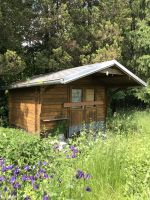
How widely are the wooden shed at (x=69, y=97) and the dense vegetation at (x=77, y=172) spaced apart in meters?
5.49

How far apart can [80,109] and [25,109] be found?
8.96ft

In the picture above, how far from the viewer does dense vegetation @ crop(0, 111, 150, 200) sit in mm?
3951

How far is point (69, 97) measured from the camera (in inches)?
564

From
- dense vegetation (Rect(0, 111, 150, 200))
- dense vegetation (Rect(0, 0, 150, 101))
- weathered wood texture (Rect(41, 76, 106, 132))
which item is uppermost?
dense vegetation (Rect(0, 0, 150, 101))

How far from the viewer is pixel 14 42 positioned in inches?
668

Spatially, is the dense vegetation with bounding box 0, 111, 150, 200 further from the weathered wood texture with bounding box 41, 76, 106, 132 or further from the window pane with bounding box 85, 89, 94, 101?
the window pane with bounding box 85, 89, 94, 101

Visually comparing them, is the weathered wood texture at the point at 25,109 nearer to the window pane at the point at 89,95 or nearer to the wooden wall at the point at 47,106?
the wooden wall at the point at 47,106

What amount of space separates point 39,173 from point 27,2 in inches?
648

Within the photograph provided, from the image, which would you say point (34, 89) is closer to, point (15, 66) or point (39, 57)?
point (15, 66)

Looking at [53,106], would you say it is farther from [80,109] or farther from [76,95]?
[80,109]

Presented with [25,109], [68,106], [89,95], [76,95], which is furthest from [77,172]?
[89,95]

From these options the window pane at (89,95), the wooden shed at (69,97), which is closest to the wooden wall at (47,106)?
the wooden shed at (69,97)

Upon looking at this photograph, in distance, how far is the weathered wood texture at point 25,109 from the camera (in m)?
13.4

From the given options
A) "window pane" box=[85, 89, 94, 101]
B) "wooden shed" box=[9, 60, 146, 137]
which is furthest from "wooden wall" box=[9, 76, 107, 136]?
"window pane" box=[85, 89, 94, 101]
